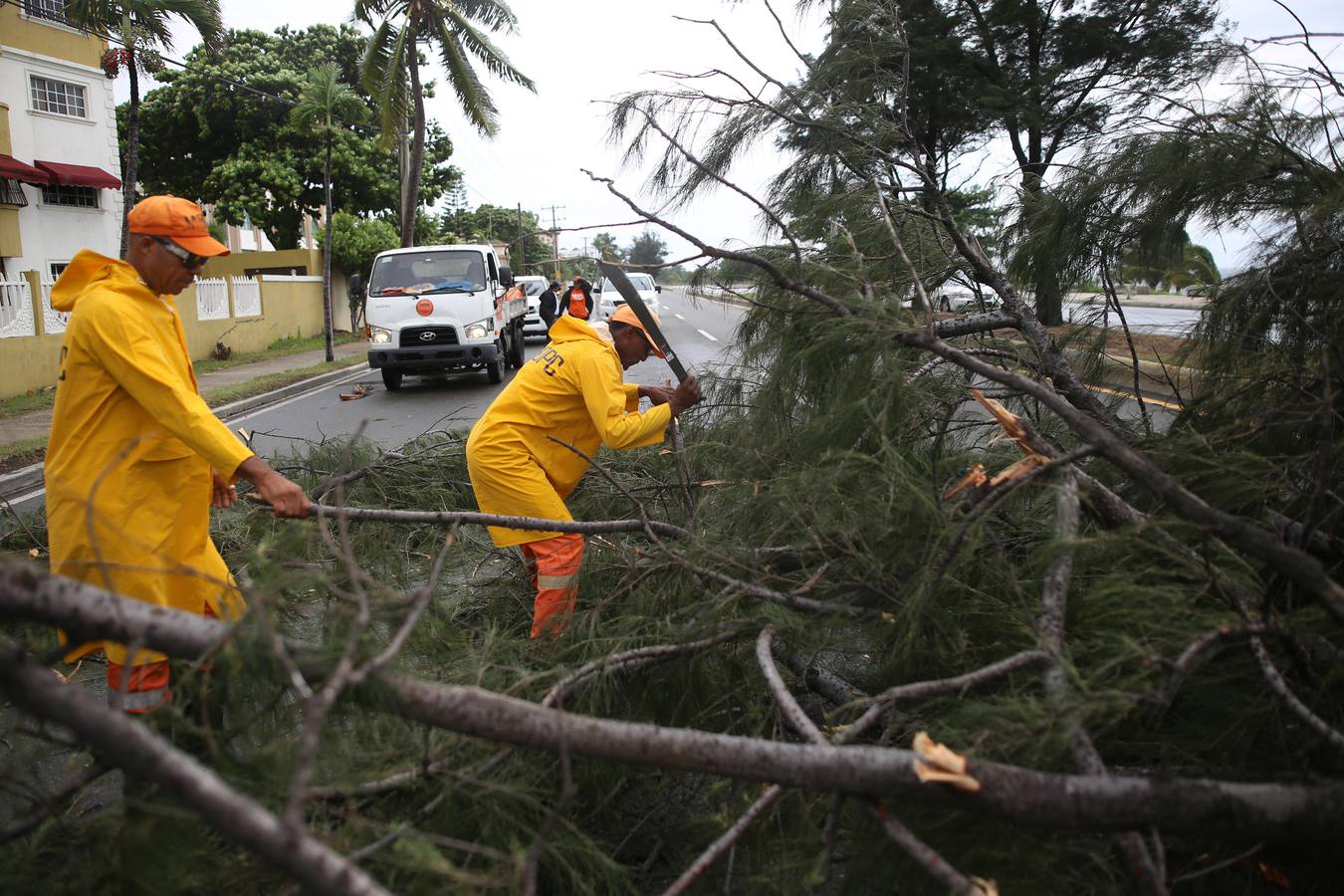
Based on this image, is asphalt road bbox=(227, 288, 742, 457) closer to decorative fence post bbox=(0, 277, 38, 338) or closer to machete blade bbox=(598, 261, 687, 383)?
decorative fence post bbox=(0, 277, 38, 338)

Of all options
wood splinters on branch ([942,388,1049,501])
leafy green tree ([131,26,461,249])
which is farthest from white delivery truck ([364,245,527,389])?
leafy green tree ([131,26,461,249])

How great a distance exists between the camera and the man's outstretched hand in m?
2.47

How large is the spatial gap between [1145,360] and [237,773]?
4.15m

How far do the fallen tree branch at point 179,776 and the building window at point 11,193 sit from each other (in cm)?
2105

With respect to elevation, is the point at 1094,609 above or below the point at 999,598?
above

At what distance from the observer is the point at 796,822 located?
6.32 feet

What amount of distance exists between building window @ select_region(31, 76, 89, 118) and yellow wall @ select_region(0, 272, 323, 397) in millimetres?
5624

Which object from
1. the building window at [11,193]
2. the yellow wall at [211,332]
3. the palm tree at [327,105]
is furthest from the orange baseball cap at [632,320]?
the building window at [11,193]

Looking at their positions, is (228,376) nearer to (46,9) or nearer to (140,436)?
(46,9)

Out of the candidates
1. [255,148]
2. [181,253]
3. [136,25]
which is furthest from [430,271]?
[255,148]

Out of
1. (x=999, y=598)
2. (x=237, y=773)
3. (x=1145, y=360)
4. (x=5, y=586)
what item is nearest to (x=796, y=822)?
(x=999, y=598)

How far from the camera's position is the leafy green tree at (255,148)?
29.5 meters

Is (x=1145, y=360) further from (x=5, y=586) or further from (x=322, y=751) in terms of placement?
(x=5, y=586)

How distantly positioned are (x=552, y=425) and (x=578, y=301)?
535mm
